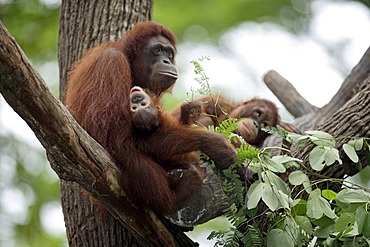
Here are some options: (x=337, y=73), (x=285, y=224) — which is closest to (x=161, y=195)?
(x=285, y=224)

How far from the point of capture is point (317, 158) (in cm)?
455

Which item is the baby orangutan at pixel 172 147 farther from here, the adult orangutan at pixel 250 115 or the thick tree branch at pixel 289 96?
the thick tree branch at pixel 289 96

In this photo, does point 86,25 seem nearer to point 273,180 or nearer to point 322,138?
point 322,138

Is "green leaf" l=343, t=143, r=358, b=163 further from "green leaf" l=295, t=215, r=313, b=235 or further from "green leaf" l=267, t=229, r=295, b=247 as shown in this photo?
"green leaf" l=267, t=229, r=295, b=247

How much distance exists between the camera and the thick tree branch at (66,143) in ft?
12.1

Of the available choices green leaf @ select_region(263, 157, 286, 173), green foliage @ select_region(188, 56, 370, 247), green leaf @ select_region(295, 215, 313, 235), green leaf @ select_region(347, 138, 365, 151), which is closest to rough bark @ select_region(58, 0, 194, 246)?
green foliage @ select_region(188, 56, 370, 247)

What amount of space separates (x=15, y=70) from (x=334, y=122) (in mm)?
2373

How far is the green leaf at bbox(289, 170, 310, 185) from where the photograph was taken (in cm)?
458

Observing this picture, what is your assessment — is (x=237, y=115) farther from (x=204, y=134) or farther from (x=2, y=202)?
(x=2, y=202)

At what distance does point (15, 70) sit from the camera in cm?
366

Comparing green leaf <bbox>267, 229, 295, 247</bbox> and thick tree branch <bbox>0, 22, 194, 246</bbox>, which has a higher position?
thick tree branch <bbox>0, 22, 194, 246</bbox>

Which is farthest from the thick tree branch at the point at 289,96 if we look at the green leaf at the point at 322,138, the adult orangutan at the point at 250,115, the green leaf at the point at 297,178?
the green leaf at the point at 297,178

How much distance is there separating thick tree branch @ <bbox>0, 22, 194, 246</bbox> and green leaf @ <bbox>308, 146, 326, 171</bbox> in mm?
1040

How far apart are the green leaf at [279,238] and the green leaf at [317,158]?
1.55ft
